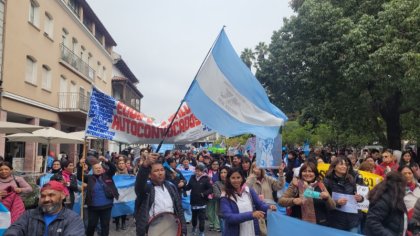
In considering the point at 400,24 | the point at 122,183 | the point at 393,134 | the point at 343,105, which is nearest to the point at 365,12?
the point at 400,24

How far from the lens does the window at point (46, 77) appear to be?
907 inches

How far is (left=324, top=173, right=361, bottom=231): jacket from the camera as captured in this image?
16.5ft

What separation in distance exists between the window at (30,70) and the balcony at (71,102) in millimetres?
3944

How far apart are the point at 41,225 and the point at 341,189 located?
132 inches

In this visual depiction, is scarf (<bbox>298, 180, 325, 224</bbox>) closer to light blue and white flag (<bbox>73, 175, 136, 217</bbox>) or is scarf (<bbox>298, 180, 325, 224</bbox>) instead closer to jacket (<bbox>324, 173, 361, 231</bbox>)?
jacket (<bbox>324, 173, 361, 231</bbox>)

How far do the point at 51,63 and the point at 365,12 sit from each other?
16.2 m

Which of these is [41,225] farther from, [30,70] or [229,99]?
[30,70]

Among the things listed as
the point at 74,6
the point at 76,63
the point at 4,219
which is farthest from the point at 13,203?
the point at 74,6

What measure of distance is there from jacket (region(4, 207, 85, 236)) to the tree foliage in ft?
40.6

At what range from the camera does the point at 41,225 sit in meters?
3.70

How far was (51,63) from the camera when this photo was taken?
23.7 metres

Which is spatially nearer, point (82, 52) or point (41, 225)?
point (41, 225)

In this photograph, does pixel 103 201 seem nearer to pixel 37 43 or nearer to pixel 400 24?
pixel 400 24

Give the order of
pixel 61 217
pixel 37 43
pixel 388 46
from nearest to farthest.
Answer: pixel 61 217 → pixel 388 46 → pixel 37 43
